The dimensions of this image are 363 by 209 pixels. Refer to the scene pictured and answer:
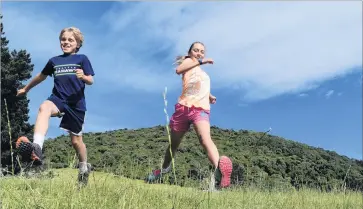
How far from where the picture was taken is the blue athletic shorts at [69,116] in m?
5.78

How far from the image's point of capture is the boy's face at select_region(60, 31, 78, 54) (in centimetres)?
614

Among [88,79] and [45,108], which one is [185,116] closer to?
[88,79]

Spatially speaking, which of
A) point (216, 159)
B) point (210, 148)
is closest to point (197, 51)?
point (210, 148)

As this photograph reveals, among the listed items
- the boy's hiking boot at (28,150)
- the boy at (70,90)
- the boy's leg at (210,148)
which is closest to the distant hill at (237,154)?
the boy's leg at (210,148)

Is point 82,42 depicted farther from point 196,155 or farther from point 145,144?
point 145,144

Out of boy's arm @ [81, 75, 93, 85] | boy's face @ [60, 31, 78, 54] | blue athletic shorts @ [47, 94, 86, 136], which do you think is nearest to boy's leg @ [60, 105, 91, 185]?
blue athletic shorts @ [47, 94, 86, 136]

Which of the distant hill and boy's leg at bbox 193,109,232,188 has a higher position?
the distant hill

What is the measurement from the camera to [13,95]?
23672 mm

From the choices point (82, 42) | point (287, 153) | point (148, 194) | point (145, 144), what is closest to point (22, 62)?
point (145, 144)

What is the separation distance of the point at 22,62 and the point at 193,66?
1925 centimetres

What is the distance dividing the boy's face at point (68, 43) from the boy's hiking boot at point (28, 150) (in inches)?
63.4

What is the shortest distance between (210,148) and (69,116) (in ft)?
6.18

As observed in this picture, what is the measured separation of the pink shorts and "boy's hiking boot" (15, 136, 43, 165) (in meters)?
2.42

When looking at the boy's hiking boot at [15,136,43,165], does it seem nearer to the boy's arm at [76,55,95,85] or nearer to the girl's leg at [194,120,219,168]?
the boy's arm at [76,55,95,85]
